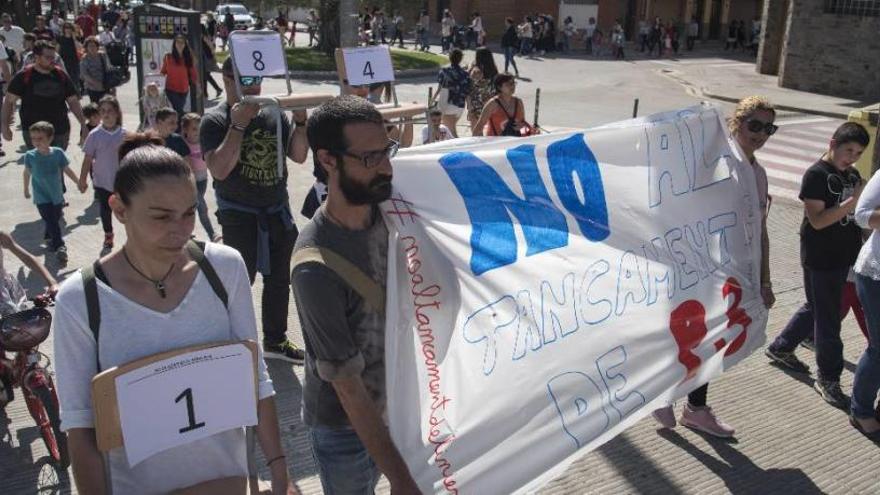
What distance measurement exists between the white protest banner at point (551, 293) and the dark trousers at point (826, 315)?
42.4 inches

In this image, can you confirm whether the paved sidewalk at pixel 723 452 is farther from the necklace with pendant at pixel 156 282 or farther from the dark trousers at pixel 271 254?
the necklace with pendant at pixel 156 282

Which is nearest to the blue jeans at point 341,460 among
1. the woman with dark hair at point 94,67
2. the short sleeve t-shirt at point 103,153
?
the short sleeve t-shirt at point 103,153

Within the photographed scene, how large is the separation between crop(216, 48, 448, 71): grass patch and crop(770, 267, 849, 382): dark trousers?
2105 cm

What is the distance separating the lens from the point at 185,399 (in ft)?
7.75

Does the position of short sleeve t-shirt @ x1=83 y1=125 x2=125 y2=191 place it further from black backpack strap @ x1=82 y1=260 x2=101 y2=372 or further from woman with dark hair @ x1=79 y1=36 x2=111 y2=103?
woman with dark hair @ x1=79 y1=36 x2=111 y2=103

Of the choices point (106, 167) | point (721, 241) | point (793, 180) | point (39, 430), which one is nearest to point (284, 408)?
point (39, 430)

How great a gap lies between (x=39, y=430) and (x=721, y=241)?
3903mm

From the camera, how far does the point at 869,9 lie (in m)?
22.6

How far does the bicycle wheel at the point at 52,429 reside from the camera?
424 centimetres

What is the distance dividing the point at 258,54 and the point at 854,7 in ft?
73.2

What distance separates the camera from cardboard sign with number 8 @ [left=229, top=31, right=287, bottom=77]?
17.9ft

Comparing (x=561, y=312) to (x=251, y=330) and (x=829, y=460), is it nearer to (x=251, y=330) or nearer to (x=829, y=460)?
(x=251, y=330)

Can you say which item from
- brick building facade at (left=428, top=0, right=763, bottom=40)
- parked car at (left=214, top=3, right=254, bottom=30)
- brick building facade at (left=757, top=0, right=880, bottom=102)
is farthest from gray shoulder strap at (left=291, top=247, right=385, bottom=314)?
brick building facade at (left=428, top=0, right=763, bottom=40)

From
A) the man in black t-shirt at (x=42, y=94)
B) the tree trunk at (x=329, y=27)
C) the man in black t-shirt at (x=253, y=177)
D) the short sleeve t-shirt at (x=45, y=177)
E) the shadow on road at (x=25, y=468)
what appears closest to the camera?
the shadow on road at (x=25, y=468)
